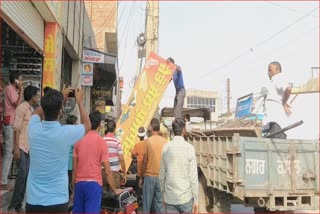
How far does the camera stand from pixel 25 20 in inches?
261

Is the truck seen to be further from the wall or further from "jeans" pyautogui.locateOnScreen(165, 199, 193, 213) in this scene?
the wall

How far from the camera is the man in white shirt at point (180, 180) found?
4590 millimetres

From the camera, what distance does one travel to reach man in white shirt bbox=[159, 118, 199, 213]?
4.59 meters

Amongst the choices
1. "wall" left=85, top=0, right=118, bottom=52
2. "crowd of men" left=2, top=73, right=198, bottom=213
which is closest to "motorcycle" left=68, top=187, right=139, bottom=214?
"crowd of men" left=2, top=73, right=198, bottom=213

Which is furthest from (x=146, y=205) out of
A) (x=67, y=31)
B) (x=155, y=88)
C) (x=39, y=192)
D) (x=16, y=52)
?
(x=67, y=31)

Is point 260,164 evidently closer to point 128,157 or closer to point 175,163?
point 175,163

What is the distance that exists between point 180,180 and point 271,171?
2107mm

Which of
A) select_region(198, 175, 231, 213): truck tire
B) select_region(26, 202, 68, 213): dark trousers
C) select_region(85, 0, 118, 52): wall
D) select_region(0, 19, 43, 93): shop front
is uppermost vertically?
select_region(85, 0, 118, 52): wall

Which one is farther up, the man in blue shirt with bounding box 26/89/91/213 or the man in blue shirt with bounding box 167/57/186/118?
the man in blue shirt with bounding box 167/57/186/118

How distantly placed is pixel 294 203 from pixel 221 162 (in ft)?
4.24

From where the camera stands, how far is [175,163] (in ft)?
15.2

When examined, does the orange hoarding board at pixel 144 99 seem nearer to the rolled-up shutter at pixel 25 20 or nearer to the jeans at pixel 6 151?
the rolled-up shutter at pixel 25 20

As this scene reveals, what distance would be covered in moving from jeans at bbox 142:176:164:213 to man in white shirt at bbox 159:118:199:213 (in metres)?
1.81

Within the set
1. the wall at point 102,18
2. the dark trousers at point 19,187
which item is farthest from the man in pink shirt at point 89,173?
the wall at point 102,18
